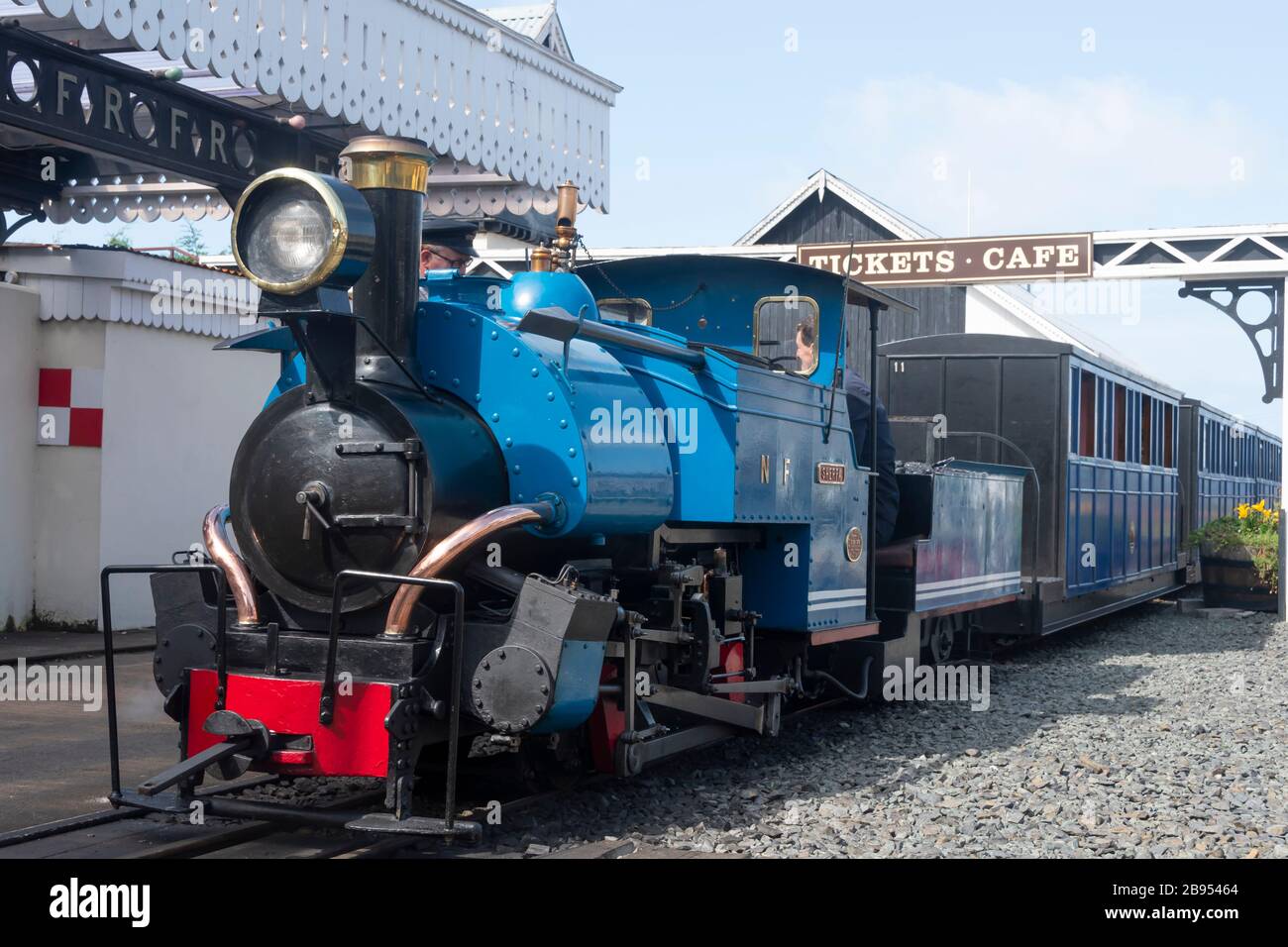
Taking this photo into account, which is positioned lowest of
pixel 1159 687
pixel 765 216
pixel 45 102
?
pixel 1159 687

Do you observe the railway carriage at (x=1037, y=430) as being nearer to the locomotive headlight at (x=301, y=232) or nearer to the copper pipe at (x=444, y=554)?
the copper pipe at (x=444, y=554)

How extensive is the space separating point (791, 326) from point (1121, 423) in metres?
7.88

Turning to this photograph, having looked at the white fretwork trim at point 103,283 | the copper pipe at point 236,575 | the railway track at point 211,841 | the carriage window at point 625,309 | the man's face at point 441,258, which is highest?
the white fretwork trim at point 103,283

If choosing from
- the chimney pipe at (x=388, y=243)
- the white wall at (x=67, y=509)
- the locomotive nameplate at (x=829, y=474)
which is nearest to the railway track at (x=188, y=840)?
the chimney pipe at (x=388, y=243)

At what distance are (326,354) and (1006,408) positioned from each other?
819 cm

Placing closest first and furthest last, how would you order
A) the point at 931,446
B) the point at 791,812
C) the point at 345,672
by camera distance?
the point at 345,672 < the point at 791,812 < the point at 931,446

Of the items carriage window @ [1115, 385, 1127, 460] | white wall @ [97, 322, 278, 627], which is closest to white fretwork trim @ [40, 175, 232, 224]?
white wall @ [97, 322, 278, 627]

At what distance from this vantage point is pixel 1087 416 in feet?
41.4

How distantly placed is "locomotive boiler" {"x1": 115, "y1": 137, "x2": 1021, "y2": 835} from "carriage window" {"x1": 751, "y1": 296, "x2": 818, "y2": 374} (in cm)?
90

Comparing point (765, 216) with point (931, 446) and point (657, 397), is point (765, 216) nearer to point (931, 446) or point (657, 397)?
point (931, 446)

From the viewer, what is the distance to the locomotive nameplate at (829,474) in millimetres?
7145

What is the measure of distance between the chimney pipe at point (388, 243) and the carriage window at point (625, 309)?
6.45 ft
